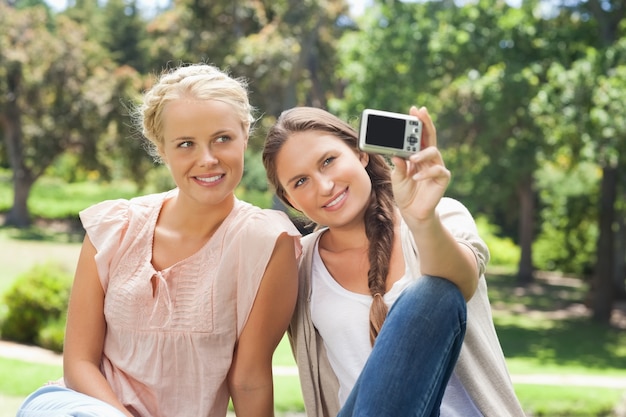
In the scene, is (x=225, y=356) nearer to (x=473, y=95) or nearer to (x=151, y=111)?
(x=151, y=111)

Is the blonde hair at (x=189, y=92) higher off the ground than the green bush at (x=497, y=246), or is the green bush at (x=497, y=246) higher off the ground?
the blonde hair at (x=189, y=92)

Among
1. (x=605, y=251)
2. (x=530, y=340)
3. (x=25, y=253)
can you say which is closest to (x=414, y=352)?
(x=530, y=340)

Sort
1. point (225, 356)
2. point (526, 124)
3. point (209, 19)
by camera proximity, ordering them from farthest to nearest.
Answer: point (209, 19), point (526, 124), point (225, 356)

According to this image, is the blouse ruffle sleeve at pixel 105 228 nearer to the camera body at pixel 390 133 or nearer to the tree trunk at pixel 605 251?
the camera body at pixel 390 133

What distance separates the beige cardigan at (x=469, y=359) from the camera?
2.29 meters

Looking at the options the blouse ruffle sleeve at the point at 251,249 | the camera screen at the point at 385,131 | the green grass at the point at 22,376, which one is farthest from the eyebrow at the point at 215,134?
the green grass at the point at 22,376

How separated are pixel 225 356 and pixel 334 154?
74 cm

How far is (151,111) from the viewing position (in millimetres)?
2590

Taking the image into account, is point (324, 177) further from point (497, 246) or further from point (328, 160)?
point (497, 246)

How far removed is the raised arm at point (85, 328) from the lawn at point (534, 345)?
14.6ft

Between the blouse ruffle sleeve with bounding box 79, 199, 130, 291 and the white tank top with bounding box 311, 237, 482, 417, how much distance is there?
0.70 meters

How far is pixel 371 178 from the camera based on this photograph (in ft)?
8.92

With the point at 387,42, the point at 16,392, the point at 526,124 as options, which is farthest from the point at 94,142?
the point at 16,392

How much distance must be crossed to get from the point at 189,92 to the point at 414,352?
111 cm
